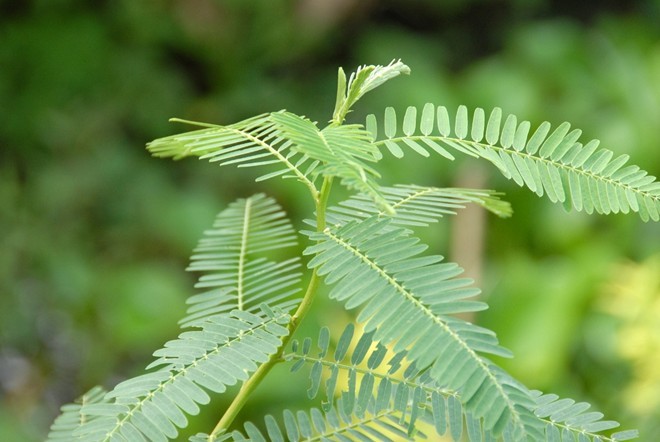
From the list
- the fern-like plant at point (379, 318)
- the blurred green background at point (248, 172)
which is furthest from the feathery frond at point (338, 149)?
the blurred green background at point (248, 172)

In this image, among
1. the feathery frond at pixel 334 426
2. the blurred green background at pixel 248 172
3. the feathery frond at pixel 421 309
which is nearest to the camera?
the feathery frond at pixel 421 309

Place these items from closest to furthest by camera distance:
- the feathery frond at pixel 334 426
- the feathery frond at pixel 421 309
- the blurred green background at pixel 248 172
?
the feathery frond at pixel 421 309 < the feathery frond at pixel 334 426 < the blurred green background at pixel 248 172

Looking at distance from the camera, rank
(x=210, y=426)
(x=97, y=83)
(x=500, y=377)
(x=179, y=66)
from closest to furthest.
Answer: (x=500, y=377) → (x=210, y=426) → (x=97, y=83) → (x=179, y=66)

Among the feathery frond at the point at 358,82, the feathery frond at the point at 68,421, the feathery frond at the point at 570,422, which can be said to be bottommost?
the feathery frond at the point at 68,421

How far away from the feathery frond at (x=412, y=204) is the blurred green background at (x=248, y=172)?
77 cm

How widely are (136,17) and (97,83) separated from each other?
0.62 ft

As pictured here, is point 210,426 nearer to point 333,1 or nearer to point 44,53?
point 44,53

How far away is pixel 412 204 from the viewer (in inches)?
17.9

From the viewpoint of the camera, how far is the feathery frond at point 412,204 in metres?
0.43

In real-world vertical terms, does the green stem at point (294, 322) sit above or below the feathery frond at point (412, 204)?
below

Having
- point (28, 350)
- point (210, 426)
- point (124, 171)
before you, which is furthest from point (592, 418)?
point (124, 171)

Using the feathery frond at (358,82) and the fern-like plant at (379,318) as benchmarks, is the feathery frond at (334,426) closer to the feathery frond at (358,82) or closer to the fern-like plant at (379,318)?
the fern-like plant at (379,318)

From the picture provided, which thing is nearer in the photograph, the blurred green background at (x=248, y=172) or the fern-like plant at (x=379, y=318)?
the fern-like plant at (x=379, y=318)

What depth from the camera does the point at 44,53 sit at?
82.0 inches
